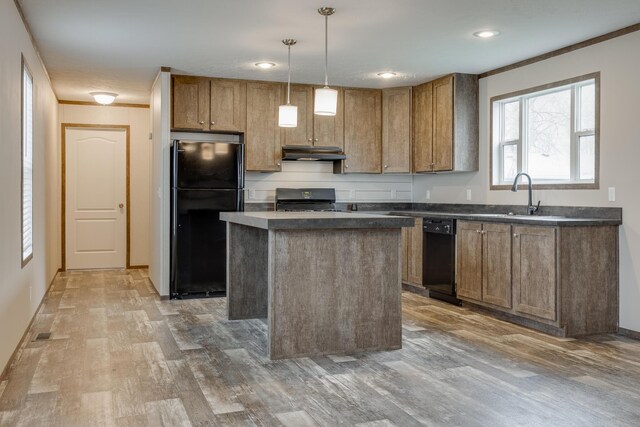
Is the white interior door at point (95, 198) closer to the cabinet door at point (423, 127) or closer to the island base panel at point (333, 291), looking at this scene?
the cabinet door at point (423, 127)

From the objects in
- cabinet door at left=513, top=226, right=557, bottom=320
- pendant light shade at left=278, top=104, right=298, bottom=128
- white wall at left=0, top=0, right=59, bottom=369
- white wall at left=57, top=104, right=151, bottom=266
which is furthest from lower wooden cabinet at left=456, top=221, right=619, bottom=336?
white wall at left=57, top=104, right=151, bottom=266

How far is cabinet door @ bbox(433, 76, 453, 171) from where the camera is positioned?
6.12 m

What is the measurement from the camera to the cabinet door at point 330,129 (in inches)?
265

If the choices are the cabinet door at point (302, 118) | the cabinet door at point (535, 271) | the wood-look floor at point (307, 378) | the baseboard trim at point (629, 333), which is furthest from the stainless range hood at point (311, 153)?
the baseboard trim at point (629, 333)

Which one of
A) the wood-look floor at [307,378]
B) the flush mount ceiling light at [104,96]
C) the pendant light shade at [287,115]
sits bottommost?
the wood-look floor at [307,378]

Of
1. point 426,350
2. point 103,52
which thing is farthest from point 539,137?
point 103,52

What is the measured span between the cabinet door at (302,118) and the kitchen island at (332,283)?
2.71m

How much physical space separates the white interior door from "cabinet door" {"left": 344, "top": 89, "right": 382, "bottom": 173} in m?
3.38

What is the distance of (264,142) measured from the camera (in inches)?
256

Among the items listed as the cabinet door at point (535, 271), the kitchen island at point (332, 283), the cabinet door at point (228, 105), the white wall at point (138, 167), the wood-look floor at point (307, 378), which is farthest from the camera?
the white wall at point (138, 167)

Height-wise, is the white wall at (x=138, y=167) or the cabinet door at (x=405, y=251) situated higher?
the white wall at (x=138, y=167)

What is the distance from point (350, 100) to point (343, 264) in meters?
3.45

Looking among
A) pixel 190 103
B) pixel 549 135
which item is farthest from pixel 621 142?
pixel 190 103

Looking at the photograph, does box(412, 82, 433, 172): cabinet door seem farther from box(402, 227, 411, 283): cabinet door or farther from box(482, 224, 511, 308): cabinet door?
box(482, 224, 511, 308): cabinet door
